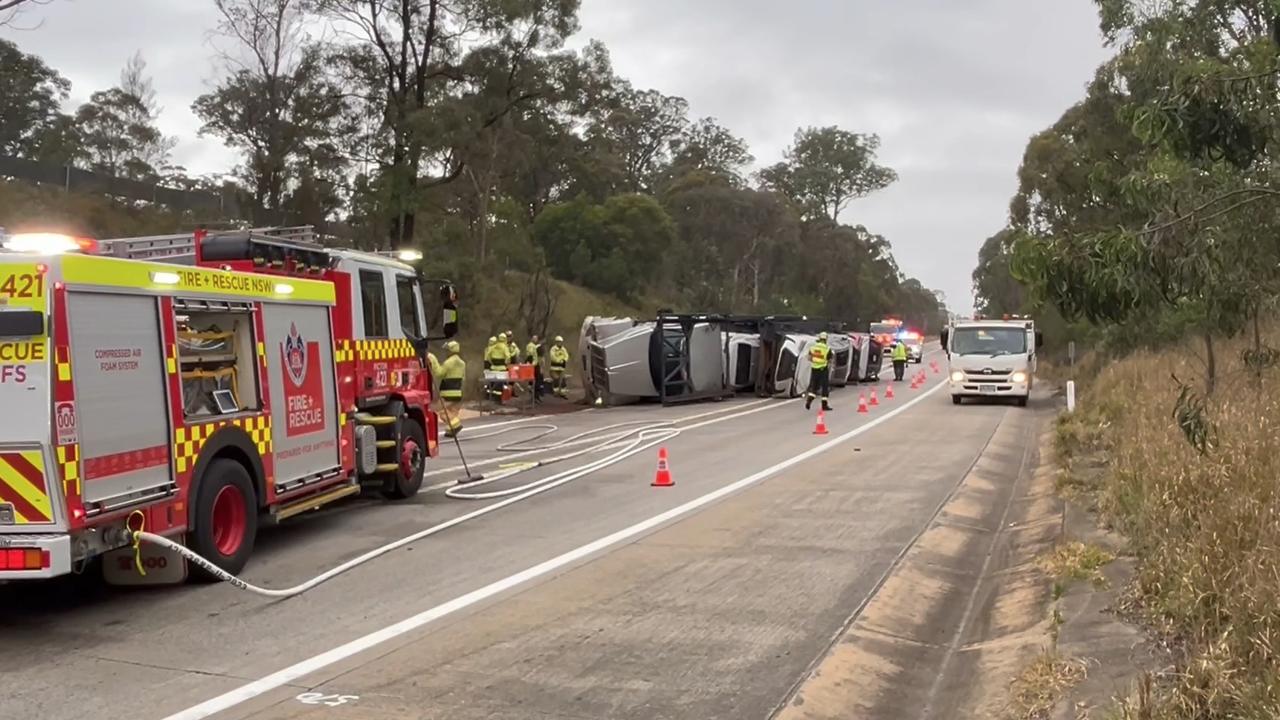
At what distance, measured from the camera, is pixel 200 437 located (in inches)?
290

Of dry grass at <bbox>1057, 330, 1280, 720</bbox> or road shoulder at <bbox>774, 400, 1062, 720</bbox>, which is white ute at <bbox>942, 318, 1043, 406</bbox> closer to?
road shoulder at <bbox>774, 400, 1062, 720</bbox>

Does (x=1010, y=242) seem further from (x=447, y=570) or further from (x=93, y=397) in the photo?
(x=93, y=397)

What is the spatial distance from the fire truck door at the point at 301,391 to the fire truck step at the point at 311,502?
0.22m

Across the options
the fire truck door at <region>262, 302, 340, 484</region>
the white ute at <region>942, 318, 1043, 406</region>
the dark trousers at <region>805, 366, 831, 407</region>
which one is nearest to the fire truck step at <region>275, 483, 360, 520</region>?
the fire truck door at <region>262, 302, 340, 484</region>

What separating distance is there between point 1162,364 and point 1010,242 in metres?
14.5

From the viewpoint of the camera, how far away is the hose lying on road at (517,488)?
702 cm

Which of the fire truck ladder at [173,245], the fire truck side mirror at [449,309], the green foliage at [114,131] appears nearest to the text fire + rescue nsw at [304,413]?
→ the fire truck ladder at [173,245]

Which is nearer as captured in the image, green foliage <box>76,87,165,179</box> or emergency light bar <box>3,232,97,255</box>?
emergency light bar <box>3,232,97,255</box>

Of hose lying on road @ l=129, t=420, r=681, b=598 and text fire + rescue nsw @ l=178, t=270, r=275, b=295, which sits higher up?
text fire + rescue nsw @ l=178, t=270, r=275, b=295

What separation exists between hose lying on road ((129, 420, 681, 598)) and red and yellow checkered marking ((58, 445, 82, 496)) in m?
0.64

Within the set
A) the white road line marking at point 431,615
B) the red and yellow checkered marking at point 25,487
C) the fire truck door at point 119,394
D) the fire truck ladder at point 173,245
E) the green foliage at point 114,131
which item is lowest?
the white road line marking at point 431,615

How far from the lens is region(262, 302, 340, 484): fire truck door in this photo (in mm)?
8562

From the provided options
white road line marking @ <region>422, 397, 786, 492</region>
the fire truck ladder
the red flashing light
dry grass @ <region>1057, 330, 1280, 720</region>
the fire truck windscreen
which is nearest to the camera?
dry grass @ <region>1057, 330, 1280, 720</region>

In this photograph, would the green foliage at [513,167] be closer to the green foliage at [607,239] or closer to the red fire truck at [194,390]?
the green foliage at [607,239]
